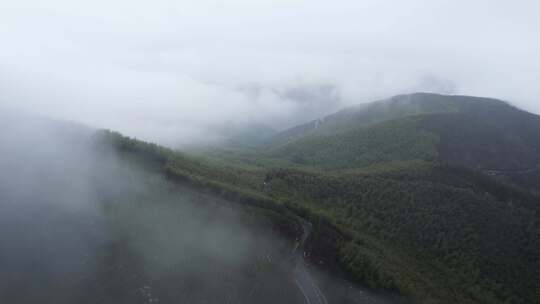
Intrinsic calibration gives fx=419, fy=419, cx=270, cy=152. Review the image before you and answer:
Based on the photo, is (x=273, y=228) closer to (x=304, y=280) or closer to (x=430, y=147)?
(x=304, y=280)

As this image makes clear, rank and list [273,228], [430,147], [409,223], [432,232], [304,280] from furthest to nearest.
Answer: [430,147]
[409,223]
[432,232]
[273,228]
[304,280]

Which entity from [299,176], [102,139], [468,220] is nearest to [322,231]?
[299,176]

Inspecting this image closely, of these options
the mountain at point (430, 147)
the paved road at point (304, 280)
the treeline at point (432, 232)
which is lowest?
the paved road at point (304, 280)

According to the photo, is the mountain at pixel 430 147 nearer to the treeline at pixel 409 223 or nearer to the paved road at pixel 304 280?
the treeline at pixel 409 223

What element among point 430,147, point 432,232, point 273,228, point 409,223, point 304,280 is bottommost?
point 304,280

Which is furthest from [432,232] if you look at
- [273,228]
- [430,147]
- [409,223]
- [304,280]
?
[430,147]

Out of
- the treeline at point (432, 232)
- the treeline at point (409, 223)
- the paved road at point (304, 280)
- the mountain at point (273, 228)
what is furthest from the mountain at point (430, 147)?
the paved road at point (304, 280)

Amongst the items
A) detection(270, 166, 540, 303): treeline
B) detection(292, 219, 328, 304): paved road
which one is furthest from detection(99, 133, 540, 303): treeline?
detection(292, 219, 328, 304): paved road

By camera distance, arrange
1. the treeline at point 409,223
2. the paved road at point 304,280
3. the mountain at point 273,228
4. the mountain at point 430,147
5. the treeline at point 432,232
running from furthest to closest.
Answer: the mountain at point 430,147
the treeline at point 409,223
the treeline at point 432,232
the paved road at point 304,280
the mountain at point 273,228

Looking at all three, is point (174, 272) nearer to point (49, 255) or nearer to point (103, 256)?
point (103, 256)
